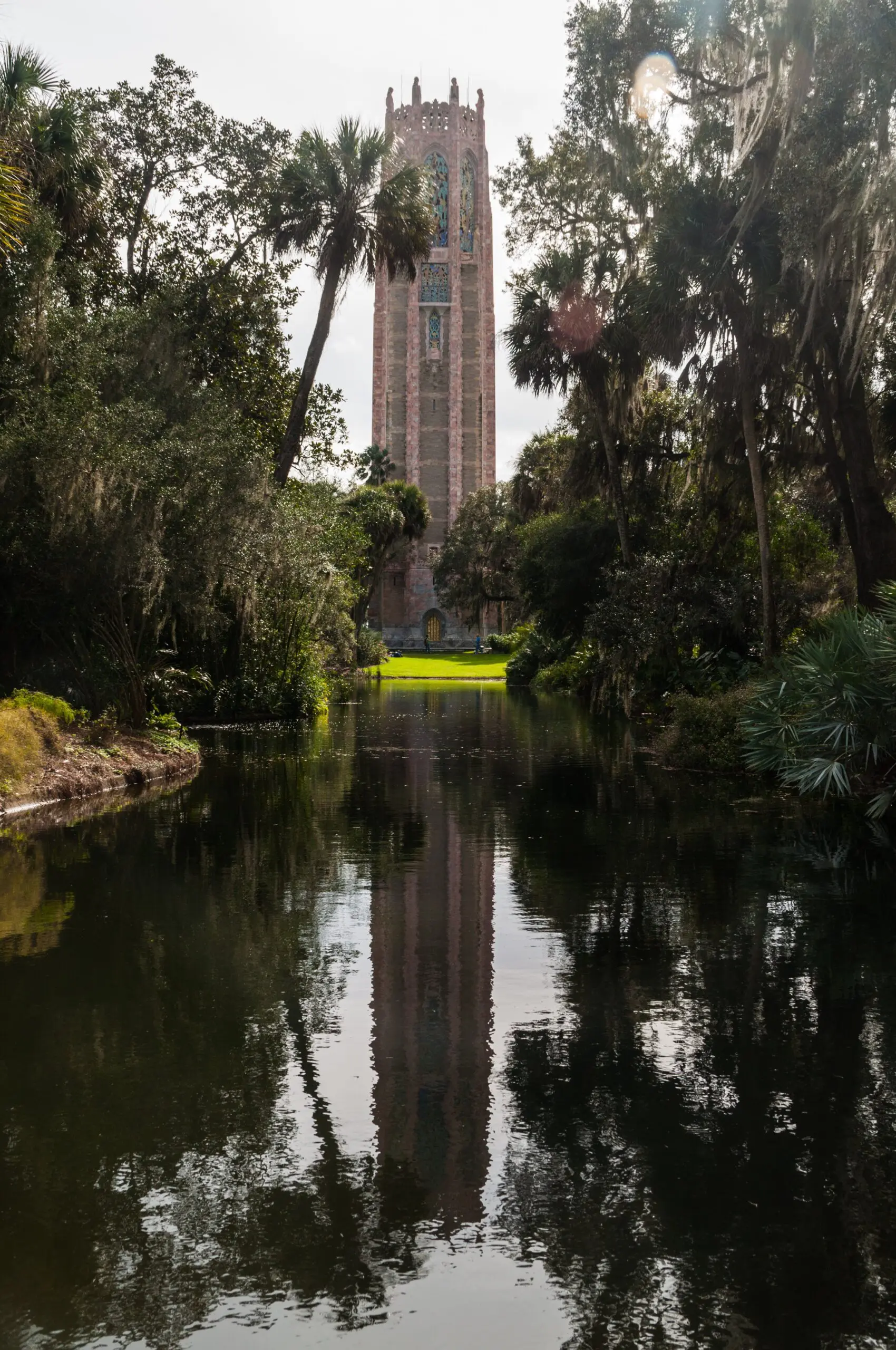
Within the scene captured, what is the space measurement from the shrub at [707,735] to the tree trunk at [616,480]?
1296 centimetres

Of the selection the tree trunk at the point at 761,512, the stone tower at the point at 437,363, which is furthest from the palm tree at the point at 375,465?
the tree trunk at the point at 761,512

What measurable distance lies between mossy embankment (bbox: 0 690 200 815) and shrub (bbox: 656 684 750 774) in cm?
726

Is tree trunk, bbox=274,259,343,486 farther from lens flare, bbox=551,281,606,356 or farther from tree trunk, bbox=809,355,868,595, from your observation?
tree trunk, bbox=809,355,868,595

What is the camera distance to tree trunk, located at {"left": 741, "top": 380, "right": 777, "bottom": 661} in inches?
889

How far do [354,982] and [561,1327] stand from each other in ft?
12.6

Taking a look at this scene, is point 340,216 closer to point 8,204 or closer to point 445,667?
point 8,204

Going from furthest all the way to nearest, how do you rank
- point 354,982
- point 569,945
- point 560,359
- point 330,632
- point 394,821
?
1. point 330,632
2. point 560,359
3. point 394,821
4. point 569,945
5. point 354,982

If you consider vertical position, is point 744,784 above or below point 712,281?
below

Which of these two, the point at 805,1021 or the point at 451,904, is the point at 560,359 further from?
the point at 805,1021

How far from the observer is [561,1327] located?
3596 mm

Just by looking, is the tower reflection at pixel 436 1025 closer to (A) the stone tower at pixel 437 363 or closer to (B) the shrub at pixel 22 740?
(B) the shrub at pixel 22 740

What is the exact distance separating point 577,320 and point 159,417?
14754 millimetres

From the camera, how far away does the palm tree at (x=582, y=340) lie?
101 ft

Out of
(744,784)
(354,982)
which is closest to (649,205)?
(744,784)
